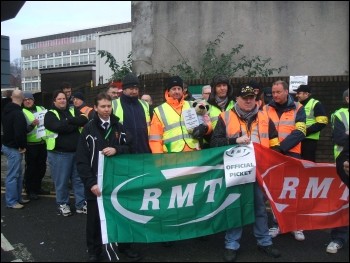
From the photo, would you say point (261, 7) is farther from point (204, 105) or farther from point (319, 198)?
point (319, 198)

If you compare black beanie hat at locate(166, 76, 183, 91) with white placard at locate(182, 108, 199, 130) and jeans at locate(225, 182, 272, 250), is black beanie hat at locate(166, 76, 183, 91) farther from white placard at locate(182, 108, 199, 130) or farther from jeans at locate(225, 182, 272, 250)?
jeans at locate(225, 182, 272, 250)

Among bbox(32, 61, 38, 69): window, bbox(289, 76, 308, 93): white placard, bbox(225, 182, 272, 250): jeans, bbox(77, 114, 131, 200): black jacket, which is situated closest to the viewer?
bbox(77, 114, 131, 200): black jacket

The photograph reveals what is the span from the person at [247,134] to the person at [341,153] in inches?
27.5

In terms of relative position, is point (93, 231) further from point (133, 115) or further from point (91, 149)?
point (133, 115)

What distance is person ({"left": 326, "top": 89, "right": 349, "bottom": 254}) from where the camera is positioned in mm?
4070

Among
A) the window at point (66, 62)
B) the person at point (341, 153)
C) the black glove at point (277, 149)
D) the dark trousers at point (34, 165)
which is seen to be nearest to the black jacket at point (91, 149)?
the black glove at point (277, 149)

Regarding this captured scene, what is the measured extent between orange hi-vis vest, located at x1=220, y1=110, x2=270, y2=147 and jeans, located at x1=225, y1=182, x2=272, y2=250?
1.72 feet

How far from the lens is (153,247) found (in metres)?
4.99

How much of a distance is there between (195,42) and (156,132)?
8.79 ft

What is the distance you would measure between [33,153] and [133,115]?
118 inches

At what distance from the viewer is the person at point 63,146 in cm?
646

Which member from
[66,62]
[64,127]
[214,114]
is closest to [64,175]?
[64,127]

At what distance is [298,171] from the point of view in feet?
16.3

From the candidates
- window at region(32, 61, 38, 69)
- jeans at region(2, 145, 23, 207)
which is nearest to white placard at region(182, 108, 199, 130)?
jeans at region(2, 145, 23, 207)
